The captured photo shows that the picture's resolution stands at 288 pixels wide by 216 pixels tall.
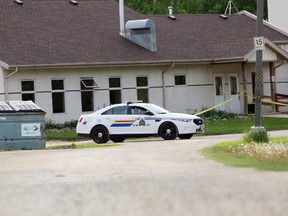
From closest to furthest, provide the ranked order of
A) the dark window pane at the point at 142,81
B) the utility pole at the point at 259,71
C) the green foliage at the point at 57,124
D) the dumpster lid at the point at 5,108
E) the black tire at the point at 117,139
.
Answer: the utility pole at the point at 259,71, the dumpster lid at the point at 5,108, the black tire at the point at 117,139, the green foliage at the point at 57,124, the dark window pane at the point at 142,81

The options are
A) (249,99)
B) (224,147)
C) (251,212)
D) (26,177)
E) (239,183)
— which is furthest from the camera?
(249,99)

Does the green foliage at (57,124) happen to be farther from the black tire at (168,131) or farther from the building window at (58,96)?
the black tire at (168,131)

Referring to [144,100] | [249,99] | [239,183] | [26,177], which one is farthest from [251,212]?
[249,99]

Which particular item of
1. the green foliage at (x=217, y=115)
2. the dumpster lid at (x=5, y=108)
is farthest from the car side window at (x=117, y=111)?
the green foliage at (x=217, y=115)

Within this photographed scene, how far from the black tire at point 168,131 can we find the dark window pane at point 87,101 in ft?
35.9

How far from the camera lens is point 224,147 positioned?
80.4 ft

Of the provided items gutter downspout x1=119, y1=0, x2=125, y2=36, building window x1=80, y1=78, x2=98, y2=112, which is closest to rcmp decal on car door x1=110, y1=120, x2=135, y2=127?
building window x1=80, y1=78, x2=98, y2=112

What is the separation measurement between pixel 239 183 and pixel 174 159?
680 centimetres

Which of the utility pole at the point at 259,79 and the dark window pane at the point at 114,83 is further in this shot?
the dark window pane at the point at 114,83

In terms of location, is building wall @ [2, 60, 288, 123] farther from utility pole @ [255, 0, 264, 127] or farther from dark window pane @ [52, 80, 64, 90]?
utility pole @ [255, 0, 264, 127]

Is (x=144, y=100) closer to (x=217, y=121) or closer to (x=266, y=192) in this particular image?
(x=217, y=121)

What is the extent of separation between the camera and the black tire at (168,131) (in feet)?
110

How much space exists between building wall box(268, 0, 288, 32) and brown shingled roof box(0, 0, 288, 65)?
5.64 metres

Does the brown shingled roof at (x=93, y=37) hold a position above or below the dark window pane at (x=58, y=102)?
above
